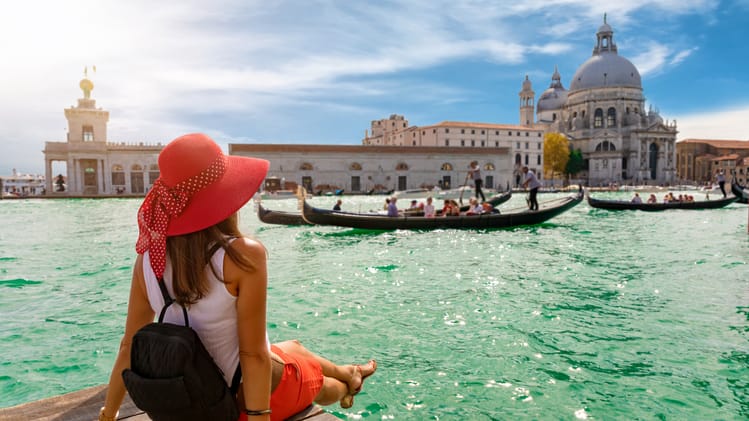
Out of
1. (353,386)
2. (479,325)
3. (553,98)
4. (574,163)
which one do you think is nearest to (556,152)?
(574,163)

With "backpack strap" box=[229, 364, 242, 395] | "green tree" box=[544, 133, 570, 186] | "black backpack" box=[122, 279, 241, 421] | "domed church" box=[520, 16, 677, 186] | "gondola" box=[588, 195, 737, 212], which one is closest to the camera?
"black backpack" box=[122, 279, 241, 421]

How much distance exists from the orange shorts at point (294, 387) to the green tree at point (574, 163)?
244 ft

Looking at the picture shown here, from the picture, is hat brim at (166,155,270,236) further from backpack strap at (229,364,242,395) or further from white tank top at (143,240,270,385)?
backpack strap at (229,364,242,395)

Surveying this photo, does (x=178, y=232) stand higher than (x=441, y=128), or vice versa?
(x=441, y=128)

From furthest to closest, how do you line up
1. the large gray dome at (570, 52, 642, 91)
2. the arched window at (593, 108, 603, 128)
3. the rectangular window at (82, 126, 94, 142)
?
1. the arched window at (593, 108, 603, 128)
2. the large gray dome at (570, 52, 642, 91)
3. the rectangular window at (82, 126, 94, 142)

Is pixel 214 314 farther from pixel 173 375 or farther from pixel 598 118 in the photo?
pixel 598 118

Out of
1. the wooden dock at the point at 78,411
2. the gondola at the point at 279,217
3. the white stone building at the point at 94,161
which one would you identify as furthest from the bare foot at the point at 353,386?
the white stone building at the point at 94,161

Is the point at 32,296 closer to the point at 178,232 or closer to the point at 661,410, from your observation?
the point at 178,232

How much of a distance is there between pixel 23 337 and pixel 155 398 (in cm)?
526

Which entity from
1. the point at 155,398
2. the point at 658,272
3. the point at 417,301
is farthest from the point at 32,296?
the point at 658,272

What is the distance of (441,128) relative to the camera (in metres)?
63.7

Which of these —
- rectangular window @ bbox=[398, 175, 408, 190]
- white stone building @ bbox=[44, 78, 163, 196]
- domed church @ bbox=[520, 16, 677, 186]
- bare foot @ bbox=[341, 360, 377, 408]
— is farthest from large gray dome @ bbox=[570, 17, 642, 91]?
bare foot @ bbox=[341, 360, 377, 408]

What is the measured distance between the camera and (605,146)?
7225 centimetres

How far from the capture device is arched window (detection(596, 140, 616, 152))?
71.7 meters
